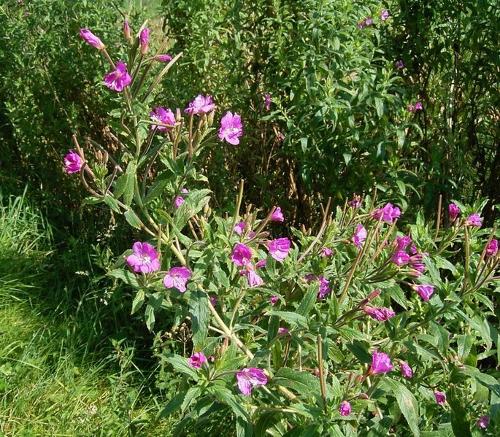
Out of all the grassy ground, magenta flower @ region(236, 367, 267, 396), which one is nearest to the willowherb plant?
magenta flower @ region(236, 367, 267, 396)

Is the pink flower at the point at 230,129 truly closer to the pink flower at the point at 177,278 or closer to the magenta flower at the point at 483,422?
the pink flower at the point at 177,278

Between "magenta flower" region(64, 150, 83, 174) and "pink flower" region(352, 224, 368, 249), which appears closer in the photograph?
"magenta flower" region(64, 150, 83, 174)

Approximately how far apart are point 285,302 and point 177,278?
0.42 meters

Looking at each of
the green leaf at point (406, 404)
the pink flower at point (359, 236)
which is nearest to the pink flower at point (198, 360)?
the green leaf at point (406, 404)

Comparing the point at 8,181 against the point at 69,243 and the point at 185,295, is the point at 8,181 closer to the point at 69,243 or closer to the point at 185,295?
the point at 69,243

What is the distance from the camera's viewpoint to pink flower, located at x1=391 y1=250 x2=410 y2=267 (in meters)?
1.86

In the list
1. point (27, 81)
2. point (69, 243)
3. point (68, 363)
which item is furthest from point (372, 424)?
point (27, 81)

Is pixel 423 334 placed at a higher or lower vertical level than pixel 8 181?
higher

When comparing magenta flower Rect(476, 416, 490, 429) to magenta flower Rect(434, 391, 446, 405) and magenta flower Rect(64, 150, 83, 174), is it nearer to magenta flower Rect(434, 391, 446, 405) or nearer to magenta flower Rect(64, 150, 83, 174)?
magenta flower Rect(434, 391, 446, 405)

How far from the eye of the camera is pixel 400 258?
1.87 meters

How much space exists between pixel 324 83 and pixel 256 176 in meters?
0.56

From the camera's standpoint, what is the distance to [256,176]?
3.28 metres

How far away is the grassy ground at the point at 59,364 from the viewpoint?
8.60 feet

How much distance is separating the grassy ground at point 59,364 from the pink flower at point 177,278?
3.05 ft
